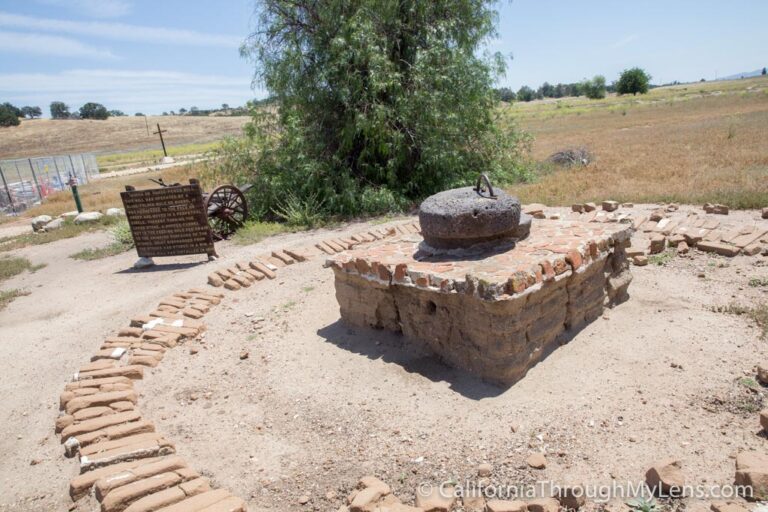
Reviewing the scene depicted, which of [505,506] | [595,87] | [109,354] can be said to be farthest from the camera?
[595,87]

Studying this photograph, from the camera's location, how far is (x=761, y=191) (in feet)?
27.6

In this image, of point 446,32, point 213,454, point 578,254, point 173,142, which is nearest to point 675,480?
point 578,254

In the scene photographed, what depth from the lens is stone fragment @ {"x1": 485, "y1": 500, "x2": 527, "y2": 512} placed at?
2541 mm

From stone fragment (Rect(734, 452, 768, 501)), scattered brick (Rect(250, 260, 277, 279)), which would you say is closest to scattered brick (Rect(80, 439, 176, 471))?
stone fragment (Rect(734, 452, 768, 501))

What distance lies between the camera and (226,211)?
9.84 m

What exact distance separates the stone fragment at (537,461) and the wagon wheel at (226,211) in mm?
8013

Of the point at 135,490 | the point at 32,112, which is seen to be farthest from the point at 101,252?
the point at 32,112

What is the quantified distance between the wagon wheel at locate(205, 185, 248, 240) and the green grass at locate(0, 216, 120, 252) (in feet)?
15.8

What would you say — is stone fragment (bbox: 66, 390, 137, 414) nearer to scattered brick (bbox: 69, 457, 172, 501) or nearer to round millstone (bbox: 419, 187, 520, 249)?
scattered brick (bbox: 69, 457, 172, 501)

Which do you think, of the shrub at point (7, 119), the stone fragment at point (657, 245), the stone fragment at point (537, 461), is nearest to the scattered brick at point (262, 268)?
the stone fragment at point (537, 461)

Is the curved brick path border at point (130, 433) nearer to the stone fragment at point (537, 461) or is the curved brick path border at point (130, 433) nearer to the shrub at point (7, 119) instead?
the stone fragment at point (537, 461)

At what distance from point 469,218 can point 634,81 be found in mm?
82067

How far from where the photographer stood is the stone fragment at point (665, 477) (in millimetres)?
2691

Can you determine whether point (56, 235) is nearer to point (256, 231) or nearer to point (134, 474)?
point (256, 231)
